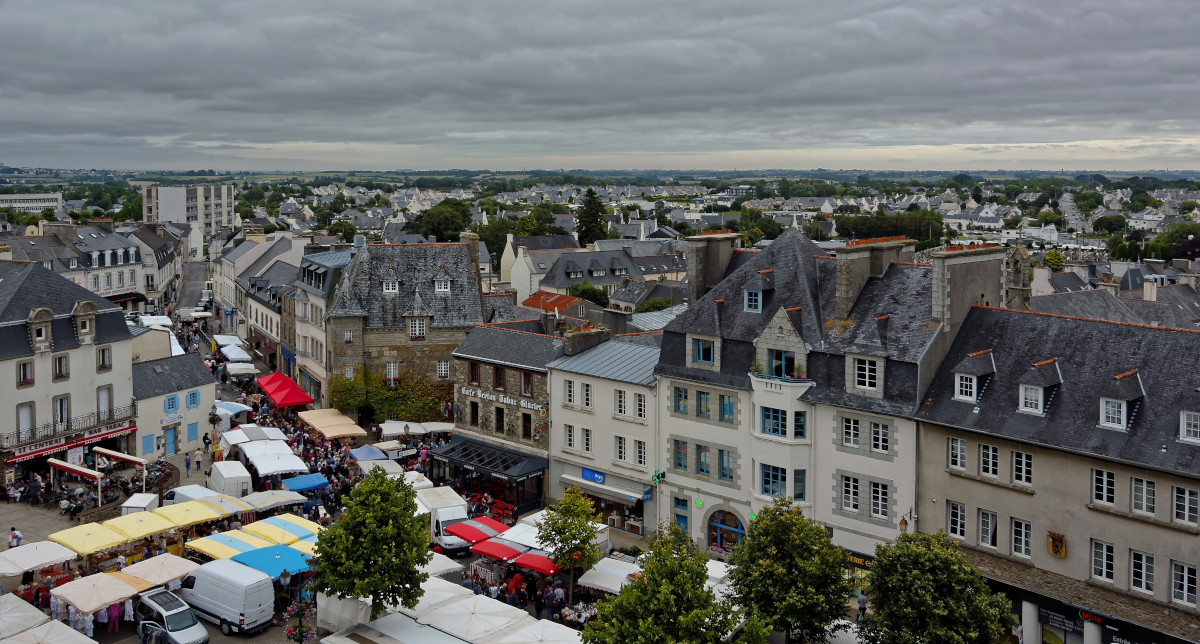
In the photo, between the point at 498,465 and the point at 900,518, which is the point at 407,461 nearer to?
the point at 498,465

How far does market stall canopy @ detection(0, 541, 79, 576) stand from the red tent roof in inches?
1010

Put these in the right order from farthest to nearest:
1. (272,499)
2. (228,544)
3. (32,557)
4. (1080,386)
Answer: (272,499) < (228,544) < (32,557) < (1080,386)

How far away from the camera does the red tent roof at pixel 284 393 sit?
57150 mm

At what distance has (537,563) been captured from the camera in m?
33.0

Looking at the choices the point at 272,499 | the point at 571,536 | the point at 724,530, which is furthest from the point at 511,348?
the point at 571,536

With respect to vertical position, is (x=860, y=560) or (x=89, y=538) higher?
(x=89, y=538)

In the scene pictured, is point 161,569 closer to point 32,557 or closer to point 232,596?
point 232,596

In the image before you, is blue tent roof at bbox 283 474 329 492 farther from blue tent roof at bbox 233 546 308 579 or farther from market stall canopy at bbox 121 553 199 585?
market stall canopy at bbox 121 553 199 585

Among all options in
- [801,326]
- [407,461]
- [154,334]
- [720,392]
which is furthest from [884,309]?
[154,334]

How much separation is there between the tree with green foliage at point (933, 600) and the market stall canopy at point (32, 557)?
981 inches

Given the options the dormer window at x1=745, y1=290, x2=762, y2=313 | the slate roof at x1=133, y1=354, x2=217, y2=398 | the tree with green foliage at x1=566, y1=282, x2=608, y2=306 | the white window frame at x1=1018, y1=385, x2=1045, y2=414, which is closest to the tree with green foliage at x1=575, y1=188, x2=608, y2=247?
the tree with green foliage at x1=566, y1=282, x2=608, y2=306

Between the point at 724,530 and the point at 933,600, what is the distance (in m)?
14.3

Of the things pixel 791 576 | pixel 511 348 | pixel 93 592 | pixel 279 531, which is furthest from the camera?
pixel 511 348

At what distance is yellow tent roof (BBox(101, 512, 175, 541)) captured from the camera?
32.6 meters
